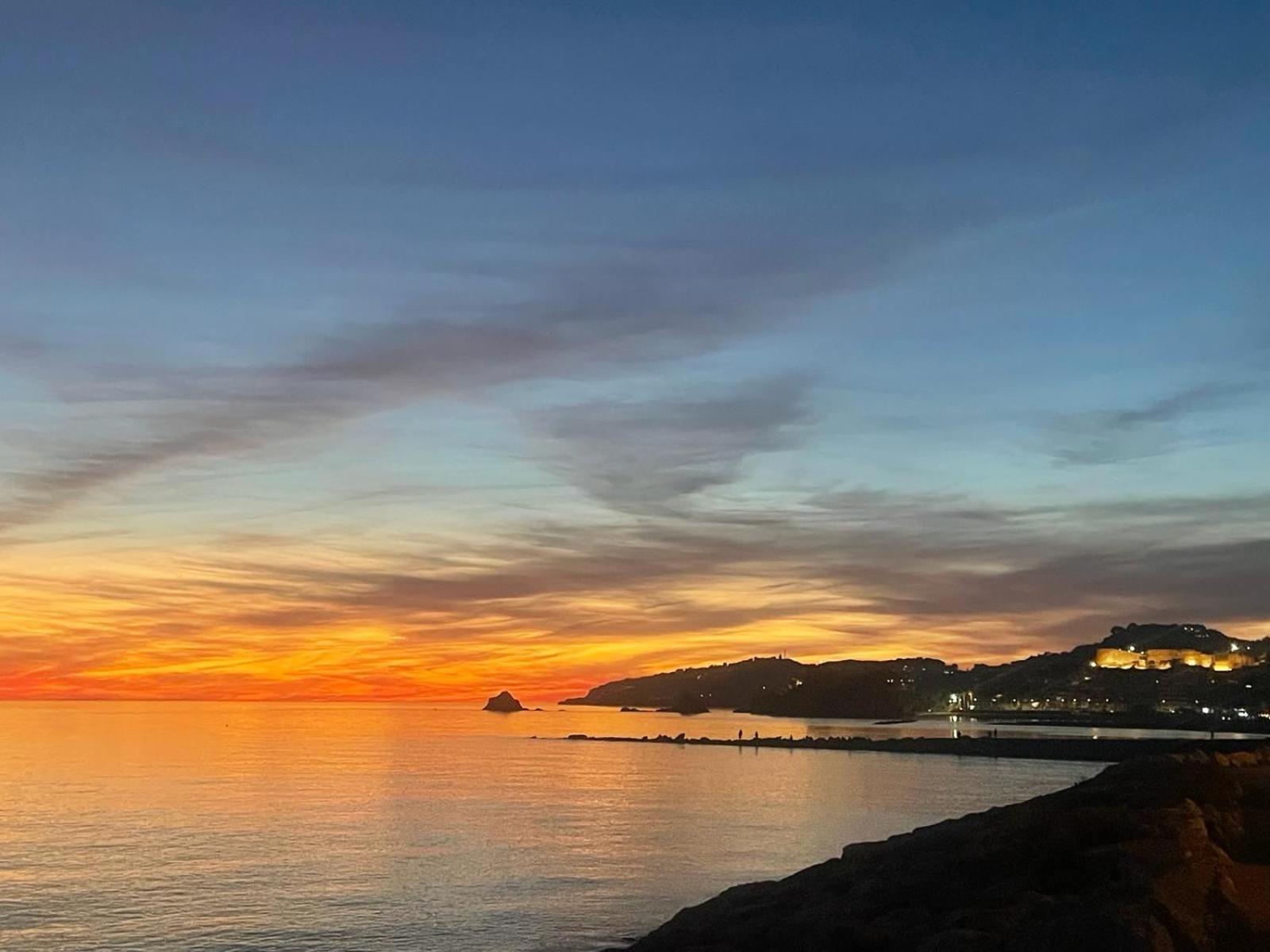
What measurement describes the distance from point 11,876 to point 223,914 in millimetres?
13973

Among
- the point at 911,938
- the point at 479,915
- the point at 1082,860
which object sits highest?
the point at 1082,860

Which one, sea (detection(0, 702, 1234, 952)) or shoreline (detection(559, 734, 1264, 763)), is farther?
shoreline (detection(559, 734, 1264, 763))

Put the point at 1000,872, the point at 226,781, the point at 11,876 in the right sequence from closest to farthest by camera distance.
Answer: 1. the point at 1000,872
2. the point at 11,876
3. the point at 226,781

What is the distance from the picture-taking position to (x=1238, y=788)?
23266 millimetres

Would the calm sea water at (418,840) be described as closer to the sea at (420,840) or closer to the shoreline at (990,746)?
the sea at (420,840)

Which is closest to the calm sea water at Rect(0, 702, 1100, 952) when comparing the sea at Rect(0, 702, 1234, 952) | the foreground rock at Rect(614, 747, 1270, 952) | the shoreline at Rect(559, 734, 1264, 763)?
the sea at Rect(0, 702, 1234, 952)

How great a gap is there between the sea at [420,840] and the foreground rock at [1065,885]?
30.8 ft

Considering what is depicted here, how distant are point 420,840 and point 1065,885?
43036 mm

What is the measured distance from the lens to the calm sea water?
3534 cm

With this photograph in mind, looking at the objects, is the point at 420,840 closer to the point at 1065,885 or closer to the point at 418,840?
the point at 418,840

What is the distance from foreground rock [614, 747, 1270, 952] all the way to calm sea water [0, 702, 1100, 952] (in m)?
10.3

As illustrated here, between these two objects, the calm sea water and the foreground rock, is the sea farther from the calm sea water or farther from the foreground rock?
the foreground rock

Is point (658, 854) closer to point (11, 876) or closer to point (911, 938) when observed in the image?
point (11, 876)

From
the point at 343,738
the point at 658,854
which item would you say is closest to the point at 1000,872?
the point at 658,854
